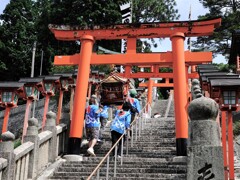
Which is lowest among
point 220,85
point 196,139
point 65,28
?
point 196,139

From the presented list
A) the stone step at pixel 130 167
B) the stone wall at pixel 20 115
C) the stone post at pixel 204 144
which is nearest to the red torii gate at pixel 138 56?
the stone step at pixel 130 167

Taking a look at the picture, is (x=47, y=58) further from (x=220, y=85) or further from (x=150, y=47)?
(x=220, y=85)

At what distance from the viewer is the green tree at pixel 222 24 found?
27734 millimetres

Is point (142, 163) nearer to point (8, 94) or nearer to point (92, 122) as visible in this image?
point (92, 122)

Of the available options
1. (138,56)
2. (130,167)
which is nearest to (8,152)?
(130,167)

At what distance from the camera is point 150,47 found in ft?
103

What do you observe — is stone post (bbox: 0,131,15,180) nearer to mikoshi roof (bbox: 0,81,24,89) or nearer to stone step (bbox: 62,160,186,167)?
stone step (bbox: 62,160,186,167)

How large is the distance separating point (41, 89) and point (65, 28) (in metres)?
2.23

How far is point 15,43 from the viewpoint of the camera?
30297 mm

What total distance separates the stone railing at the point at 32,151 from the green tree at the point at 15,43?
21.4m

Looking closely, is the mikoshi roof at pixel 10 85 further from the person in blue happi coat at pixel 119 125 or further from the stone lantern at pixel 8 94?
the person in blue happi coat at pixel 119 125

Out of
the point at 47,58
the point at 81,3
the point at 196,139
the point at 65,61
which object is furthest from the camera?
the point at 47,58

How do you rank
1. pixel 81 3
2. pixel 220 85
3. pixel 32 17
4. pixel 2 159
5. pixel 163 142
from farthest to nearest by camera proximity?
pixel 32 17 → pixel 81 3 → pixel 163 142 → pixel 220 85 → pixel 2 159

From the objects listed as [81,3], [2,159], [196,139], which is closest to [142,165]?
[2,159]
